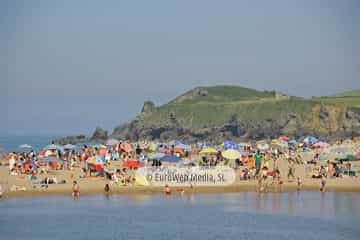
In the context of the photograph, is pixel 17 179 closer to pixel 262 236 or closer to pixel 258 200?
pixel 258 200

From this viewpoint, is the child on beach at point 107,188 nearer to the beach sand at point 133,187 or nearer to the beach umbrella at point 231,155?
the beach sand at point 133,187

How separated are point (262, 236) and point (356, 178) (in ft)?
57.8

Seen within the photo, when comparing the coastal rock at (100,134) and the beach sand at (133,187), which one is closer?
the beach sand at (133,187)

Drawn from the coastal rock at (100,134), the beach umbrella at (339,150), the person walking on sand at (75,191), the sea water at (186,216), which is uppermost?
the coastal rock at (100,134)

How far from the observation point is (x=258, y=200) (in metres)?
35.3

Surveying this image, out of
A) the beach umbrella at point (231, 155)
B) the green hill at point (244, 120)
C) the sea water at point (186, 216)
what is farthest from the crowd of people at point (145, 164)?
the green hill at point (244, 120)

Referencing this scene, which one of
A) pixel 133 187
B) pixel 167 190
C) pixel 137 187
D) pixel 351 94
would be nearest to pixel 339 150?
pixel 167 190

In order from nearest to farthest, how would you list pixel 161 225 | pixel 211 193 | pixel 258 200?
pixel 161 225, pixel 258 200, pixel 211 193

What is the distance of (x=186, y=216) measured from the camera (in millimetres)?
30578

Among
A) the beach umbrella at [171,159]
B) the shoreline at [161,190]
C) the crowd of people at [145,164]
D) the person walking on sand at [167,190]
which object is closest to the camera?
the shoreline at [161,190]

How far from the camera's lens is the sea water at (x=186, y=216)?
26.7 meters

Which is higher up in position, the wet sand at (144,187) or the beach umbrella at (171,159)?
the beach umbrella at (171,159)

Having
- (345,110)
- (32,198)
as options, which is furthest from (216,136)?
(32,198)

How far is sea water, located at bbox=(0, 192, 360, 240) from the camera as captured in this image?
26703 millimetres
